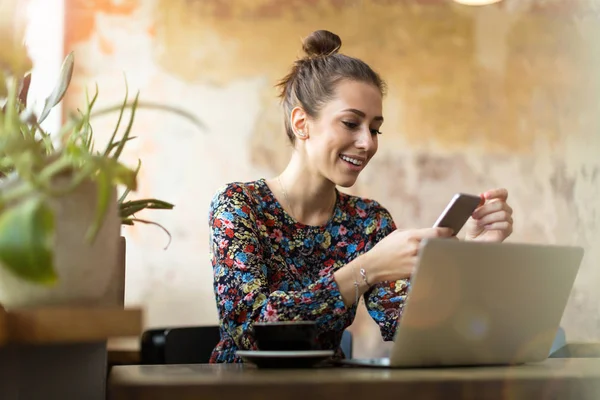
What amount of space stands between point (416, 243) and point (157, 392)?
0.83m

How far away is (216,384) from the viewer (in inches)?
29.1

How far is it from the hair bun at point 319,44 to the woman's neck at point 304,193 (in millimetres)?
353

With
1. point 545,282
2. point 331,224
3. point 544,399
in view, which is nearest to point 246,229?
point 331,224

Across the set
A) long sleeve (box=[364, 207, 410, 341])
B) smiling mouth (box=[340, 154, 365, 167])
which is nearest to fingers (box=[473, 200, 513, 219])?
long sleeve (box=[364, 207, 410, 341])

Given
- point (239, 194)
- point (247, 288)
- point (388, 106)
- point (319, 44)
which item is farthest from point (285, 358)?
point (388, 106)

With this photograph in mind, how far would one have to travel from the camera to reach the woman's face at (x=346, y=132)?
200cm

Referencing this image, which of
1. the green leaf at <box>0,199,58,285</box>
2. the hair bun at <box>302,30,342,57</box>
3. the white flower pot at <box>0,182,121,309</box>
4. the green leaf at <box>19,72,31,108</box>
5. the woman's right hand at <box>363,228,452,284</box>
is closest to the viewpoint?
the green leaf at <box>0,199,58,285</box>

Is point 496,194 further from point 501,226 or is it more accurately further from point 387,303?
point 387,303

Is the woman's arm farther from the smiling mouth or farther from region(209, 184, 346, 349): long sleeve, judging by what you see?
the smiling mouth

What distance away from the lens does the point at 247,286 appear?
1641 mm

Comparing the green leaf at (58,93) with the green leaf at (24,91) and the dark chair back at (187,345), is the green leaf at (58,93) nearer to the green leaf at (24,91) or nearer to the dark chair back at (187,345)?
the green leaf at (24,91)

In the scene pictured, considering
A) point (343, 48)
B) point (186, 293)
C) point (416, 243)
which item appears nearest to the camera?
point (416, 243)

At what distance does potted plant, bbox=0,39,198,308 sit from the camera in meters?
0.61

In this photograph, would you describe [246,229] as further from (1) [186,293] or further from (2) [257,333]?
(1) [186,293]
